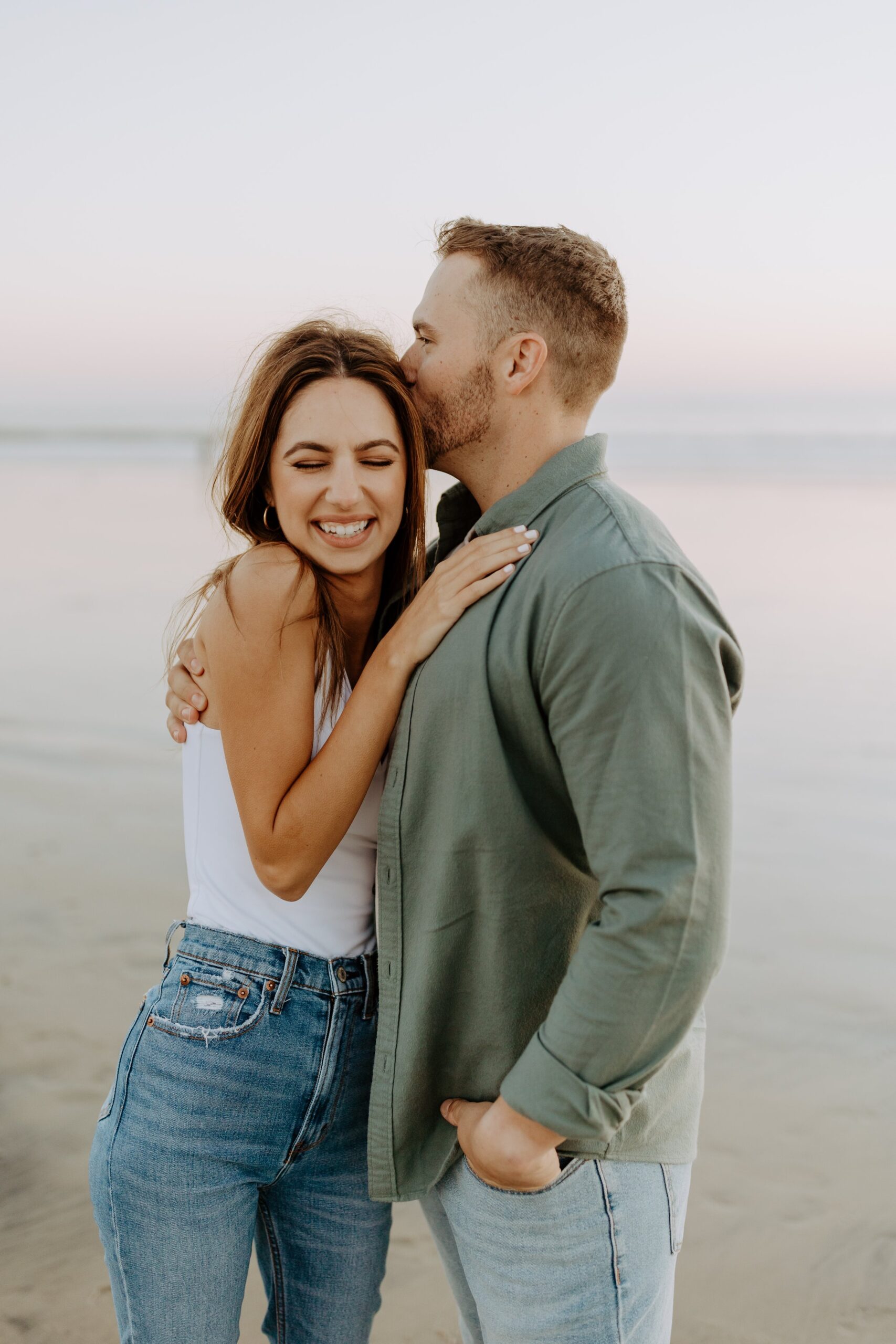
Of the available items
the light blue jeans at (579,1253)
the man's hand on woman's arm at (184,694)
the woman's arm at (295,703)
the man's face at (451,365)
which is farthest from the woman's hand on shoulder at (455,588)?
the light blue jeans at (579,1253)

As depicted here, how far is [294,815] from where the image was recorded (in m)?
1.99

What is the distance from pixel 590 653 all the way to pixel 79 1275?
2622mm

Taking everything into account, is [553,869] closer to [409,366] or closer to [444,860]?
[444,860]

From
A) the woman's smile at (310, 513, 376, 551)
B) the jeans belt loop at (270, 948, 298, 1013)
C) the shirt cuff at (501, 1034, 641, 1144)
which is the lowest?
the jeans belt loop at (270, 948, 298, 1013)

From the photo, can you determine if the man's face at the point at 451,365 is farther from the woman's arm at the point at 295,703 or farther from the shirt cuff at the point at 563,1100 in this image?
the shirt cuff at the point at 563,1100

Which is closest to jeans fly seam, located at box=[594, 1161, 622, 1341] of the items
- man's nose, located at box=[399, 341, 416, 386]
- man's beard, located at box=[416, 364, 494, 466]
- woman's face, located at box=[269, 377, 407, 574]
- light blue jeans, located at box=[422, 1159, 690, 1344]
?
light blue jeans, located at box=[422, 1159, 690, 1344]

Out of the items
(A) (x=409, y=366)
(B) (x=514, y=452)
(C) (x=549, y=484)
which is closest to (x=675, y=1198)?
(C) (x=549, y=484)

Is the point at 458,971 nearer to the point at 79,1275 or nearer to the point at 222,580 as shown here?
the point at 222,580

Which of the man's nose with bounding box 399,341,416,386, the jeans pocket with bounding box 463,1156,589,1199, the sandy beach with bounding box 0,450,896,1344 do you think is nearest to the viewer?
the jeans pocket with bounding box 463,1156,589,1199

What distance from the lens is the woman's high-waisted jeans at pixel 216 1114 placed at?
196 cm

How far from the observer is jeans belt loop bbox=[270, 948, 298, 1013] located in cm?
201

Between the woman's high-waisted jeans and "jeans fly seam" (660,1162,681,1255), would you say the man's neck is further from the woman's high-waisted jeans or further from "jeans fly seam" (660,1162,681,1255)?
"jeans fly seam" (660,1162,681,1255)

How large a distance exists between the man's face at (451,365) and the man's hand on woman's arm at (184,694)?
676 millimetres

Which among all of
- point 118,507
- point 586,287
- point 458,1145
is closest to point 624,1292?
point 458,1145
